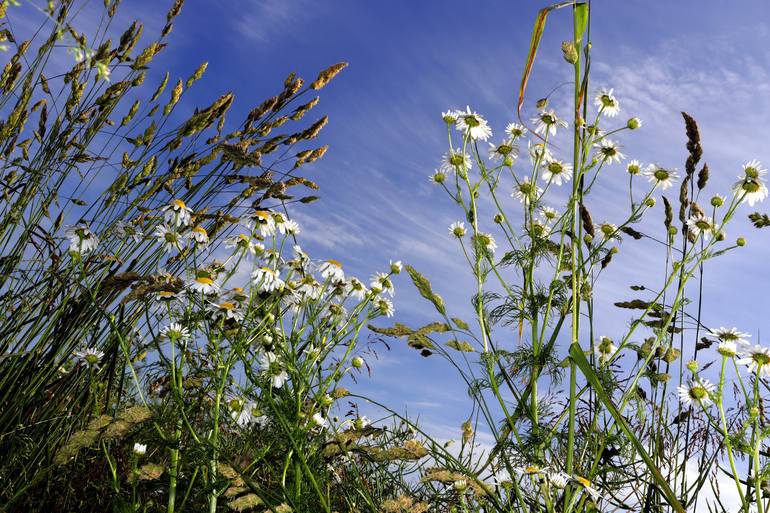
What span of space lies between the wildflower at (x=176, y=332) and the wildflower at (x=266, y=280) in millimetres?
293

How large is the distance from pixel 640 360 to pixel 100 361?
7.09ft

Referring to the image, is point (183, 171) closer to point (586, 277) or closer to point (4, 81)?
point (4, 81)

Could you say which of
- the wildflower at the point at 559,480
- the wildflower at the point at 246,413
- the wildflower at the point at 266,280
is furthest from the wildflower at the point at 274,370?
the wildflower at the point at 559,480

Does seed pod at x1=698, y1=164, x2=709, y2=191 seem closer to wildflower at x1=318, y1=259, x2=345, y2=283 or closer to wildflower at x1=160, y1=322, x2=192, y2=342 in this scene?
wildflower at x1=318, y1=259, x2=345, y2=283

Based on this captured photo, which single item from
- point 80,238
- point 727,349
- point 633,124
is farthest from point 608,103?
point 80,238

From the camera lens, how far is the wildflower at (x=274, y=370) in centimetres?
245

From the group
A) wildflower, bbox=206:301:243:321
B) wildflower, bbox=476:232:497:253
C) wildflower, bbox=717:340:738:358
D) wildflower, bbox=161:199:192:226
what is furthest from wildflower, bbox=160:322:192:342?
wildflower, bbox=717:340:738:358

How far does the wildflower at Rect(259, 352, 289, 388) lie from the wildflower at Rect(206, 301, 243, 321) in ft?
0.58

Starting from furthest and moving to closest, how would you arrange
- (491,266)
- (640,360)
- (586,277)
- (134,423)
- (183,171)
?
(183,171) → (640,360) → (491,266) → (586,277) → (134,423)

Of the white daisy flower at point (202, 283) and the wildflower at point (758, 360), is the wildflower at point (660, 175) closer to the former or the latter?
the wildflower at point (758, 360)

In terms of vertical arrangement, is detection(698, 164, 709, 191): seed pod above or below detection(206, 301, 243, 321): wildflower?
above

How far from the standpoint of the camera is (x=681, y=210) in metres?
2.86

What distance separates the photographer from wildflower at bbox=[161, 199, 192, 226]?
2635 mm

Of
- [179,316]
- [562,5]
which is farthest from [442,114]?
[179,316]
